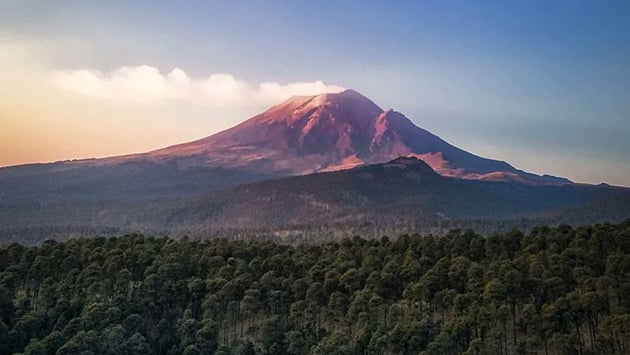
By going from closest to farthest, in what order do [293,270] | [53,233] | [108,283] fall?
[108,283]
[293,270]
[53,233]

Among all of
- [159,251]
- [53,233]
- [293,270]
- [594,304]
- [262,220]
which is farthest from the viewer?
[262,220]

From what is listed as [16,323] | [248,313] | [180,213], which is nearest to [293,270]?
[248,313]

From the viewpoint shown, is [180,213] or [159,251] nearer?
[159,251]

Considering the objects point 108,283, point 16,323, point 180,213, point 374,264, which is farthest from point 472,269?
point 180,213

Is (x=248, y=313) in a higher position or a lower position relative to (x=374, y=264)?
lower

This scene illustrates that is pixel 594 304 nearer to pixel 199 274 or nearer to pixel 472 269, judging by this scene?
pixel 472 269

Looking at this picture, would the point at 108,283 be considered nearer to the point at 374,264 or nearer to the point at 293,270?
the point at 293,270
